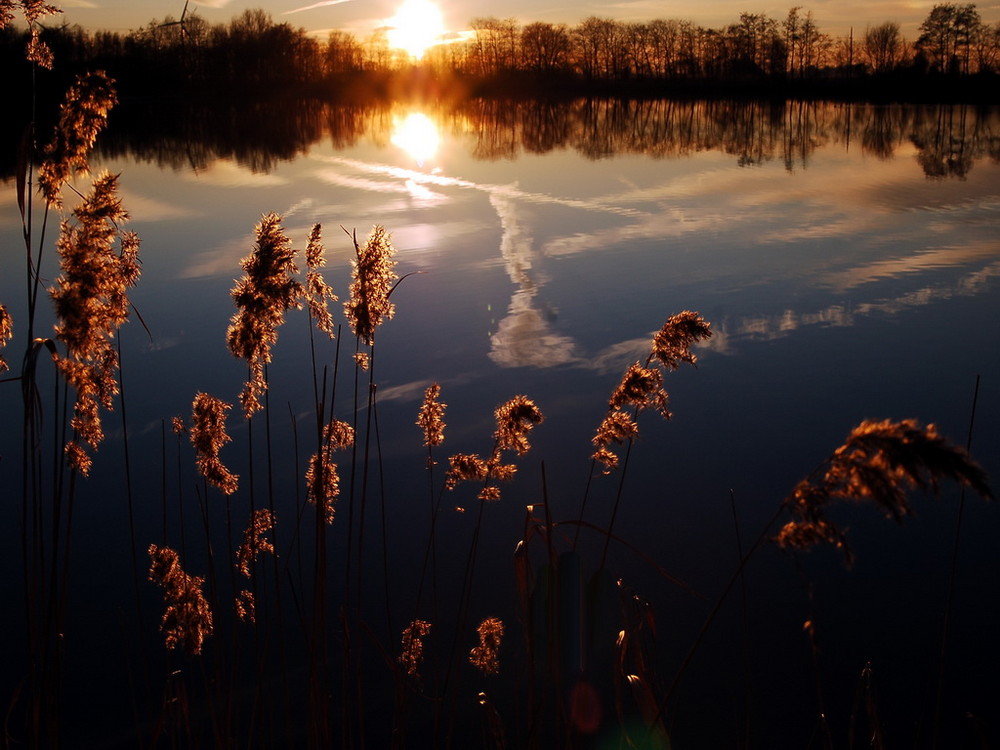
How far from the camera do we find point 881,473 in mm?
1000

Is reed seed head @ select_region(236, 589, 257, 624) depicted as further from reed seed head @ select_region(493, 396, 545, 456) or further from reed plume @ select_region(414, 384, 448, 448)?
reed seed head @ select_region(493, 396, 545, 456)

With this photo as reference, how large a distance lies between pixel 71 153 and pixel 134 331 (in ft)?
22.9

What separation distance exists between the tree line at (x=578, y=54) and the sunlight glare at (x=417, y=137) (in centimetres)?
2014

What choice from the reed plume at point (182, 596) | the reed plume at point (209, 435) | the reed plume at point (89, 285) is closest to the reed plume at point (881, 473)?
the reed plume at point (89, 285)

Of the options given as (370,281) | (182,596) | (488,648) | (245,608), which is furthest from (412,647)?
(370,281)

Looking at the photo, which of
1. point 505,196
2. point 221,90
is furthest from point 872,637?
point 221,90

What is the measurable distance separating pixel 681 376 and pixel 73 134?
17.5 feet

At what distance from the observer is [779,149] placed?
23.2 metres

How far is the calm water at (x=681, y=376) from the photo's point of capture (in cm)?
368

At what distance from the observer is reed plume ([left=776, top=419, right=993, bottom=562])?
3.06 feet

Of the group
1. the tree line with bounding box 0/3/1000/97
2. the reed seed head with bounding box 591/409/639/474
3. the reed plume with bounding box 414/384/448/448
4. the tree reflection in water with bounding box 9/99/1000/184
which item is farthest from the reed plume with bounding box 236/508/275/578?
the tree line with bounding box 0/3/1000/97

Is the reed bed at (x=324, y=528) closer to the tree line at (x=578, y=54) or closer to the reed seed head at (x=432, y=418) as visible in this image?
the reed seed head at (x=432, y=418)

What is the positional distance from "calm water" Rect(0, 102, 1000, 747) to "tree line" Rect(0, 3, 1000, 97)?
4402 centimetres

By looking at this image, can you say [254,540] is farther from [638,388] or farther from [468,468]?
[638,388]
